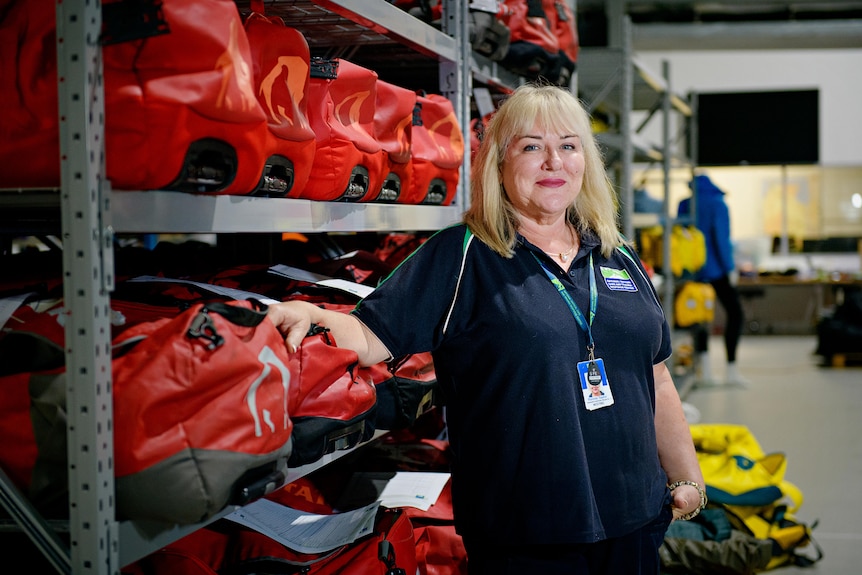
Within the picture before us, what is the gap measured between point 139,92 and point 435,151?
151 centimetres

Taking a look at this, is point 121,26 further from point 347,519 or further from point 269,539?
point 347,519

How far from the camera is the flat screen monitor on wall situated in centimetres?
1344

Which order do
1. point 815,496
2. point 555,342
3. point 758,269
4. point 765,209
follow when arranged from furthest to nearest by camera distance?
point 765,209
point 758,269
point 815,496
point 555,342

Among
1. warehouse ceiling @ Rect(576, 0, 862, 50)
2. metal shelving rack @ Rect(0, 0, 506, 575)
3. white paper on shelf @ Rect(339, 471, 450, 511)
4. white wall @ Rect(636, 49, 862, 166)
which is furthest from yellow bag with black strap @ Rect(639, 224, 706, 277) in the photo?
metal shelving rack @ Rect(0, 0, 506, 575)

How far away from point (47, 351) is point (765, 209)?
1424cm

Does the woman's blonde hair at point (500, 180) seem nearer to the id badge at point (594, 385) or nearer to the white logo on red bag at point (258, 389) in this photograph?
the id badge at point (594, 385)

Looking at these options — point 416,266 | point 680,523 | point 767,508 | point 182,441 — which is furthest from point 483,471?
point 767,508

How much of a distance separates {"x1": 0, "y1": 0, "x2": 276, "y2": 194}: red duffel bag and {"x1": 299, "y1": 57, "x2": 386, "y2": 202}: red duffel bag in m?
0.55

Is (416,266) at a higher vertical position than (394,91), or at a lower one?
lower

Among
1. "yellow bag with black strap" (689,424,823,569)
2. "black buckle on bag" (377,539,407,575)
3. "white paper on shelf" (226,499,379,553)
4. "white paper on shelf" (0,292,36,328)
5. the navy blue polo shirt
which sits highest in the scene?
"white paper on shelf" (0,292,36,328)

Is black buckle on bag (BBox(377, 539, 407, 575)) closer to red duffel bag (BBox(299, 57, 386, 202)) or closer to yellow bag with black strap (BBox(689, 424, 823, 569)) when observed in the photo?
red duffel bag (BBox(299, 57, 386, 202))

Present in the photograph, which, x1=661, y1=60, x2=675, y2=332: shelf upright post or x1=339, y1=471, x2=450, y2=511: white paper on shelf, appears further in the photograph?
x1=661, y1=60, x2=675, y2=332: shelf upright post

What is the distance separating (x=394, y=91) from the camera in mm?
2678

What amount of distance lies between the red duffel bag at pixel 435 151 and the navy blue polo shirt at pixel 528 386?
0.60m
